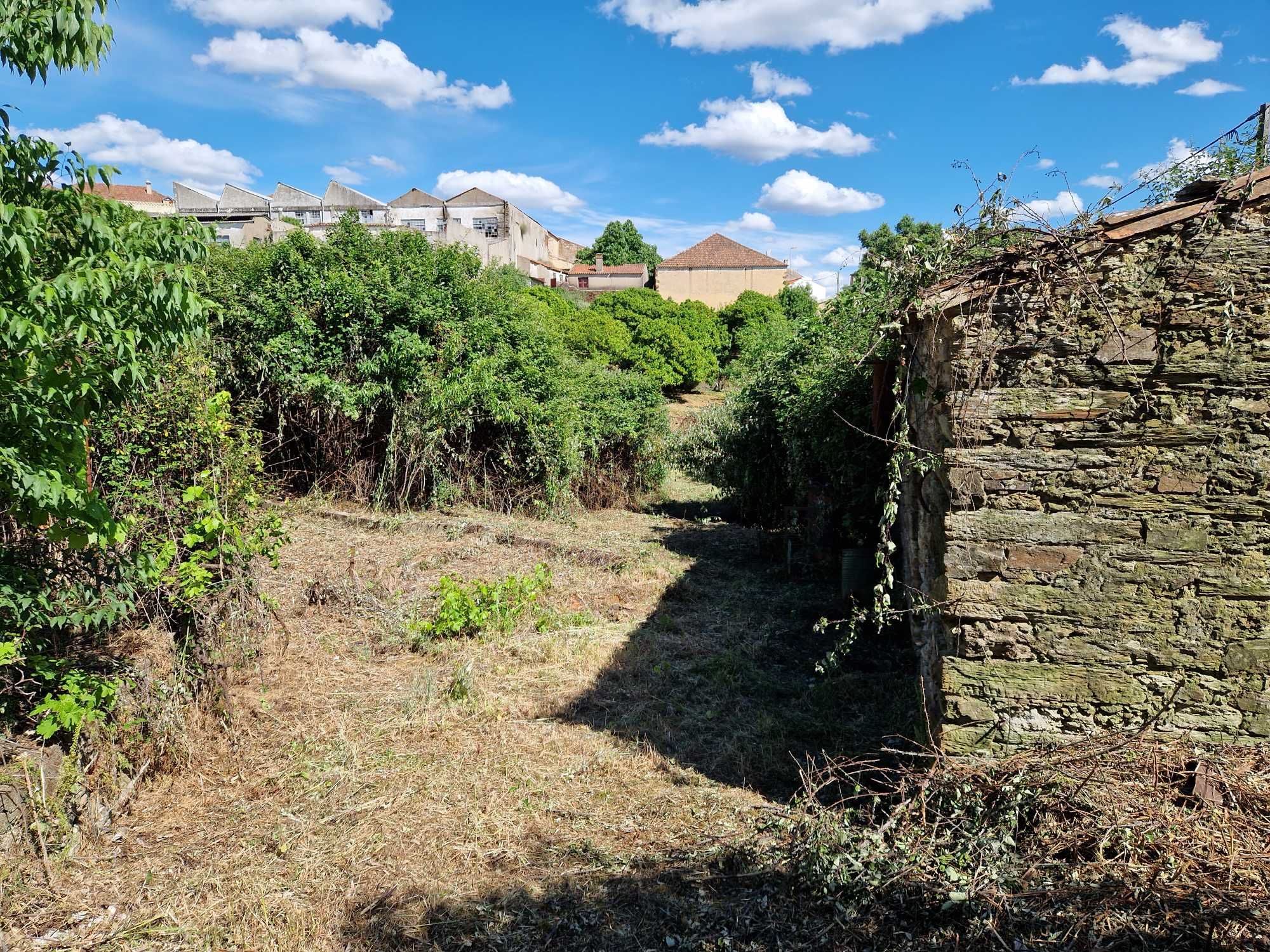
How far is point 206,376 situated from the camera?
213 inches

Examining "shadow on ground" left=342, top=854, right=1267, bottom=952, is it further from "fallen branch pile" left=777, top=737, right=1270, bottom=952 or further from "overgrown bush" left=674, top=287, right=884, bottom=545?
"overgrown bush" left=674, top=287, right=884, bottom=545

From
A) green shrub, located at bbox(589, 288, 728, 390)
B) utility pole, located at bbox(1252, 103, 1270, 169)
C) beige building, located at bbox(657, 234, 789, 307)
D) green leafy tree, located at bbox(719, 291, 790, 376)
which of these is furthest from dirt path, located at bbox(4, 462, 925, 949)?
beige building, located at bbox(657, 234, 789, 307)

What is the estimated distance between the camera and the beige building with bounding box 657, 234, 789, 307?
53562 mm

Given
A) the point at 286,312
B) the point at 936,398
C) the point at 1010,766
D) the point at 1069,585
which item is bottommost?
the point at 1010,766

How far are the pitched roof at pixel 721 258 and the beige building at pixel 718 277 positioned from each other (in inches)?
1.7

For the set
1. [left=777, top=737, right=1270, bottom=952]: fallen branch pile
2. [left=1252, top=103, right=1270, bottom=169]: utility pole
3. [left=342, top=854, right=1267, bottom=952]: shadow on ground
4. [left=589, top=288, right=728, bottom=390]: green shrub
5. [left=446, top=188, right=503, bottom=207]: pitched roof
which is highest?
[left=446, top=188, right=503, bottom=207]: pitched roof

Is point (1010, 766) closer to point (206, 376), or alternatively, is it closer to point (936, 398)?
point (936, 398)

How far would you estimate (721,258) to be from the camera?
54312mm

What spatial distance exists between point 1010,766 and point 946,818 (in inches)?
15.7

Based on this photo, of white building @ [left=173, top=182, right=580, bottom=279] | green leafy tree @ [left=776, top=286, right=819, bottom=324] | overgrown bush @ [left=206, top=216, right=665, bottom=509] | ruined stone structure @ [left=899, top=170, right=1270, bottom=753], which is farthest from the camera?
green leafy tree @ [left=776, top=286, right=819, bottom=324]

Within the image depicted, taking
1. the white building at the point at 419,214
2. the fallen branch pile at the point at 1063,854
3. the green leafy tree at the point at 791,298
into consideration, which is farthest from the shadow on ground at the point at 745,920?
the green leafy tree at the point at 791,298

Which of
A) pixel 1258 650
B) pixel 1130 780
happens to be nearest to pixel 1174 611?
pixel 1258 650

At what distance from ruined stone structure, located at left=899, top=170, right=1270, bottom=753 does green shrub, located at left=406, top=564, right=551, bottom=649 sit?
15.1 ft

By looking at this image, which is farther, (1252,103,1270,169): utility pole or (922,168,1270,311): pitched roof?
(1252,103,1270,169): utility pole
